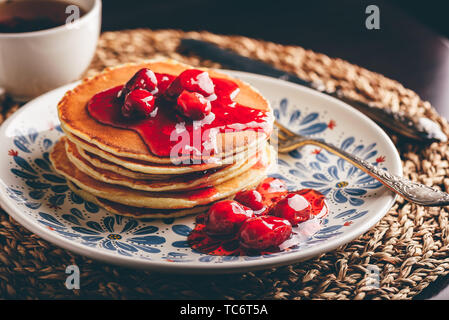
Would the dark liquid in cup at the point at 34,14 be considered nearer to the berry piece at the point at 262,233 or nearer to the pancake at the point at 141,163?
the pancake at the point at 141,163

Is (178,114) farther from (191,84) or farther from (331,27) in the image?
(331,27)

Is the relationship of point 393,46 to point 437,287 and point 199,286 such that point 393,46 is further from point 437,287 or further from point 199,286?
point 199,286

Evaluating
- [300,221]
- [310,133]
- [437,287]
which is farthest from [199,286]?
[310,133]

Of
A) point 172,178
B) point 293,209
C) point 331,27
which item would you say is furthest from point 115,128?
point 331,27

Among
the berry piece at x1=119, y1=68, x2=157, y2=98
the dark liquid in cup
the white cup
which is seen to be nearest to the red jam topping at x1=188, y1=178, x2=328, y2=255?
the berry piece at x1=119, y1=68, x2=157, y2=98

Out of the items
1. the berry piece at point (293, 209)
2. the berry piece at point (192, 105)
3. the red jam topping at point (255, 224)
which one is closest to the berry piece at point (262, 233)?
the red jam topping at point (255, 224)

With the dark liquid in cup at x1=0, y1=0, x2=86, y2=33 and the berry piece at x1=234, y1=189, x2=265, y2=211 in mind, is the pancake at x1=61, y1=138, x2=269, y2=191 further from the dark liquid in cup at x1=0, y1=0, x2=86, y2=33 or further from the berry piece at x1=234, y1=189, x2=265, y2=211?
the dark liquid in cup at x1=0, y1=0, x2=86, y2=33
